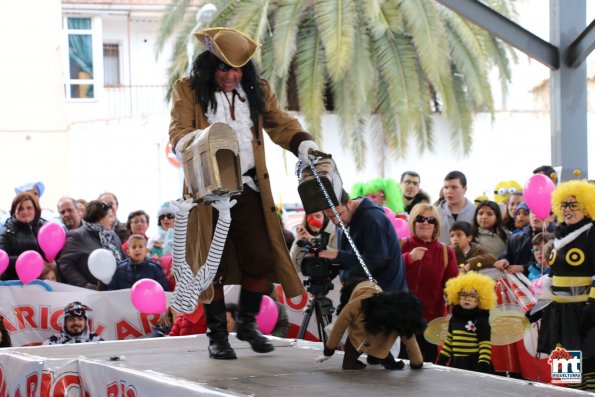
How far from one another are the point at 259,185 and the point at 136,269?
331cm

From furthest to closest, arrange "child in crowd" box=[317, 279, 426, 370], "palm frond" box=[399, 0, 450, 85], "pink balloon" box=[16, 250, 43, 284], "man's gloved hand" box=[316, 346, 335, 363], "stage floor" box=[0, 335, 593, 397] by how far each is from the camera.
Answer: "palm frond" box=[399, 0, 450, 85], "pink balloon" box=[16, 250, 43, 284], "man's gloved hand" box=[316, 346, 335, 363], "child in crowd" box=[317, 279, 426, 370], "stage floor" box=[0, 335, 593, 397]

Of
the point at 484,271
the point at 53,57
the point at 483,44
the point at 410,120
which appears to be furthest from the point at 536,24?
the point at 484,271

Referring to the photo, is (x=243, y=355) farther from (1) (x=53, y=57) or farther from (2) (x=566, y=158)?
(1) (x=53, y=57)

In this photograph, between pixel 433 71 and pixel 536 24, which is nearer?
pixel 433 71

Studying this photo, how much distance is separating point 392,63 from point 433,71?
0.62 m

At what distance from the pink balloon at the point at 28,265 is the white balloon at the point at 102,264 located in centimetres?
38

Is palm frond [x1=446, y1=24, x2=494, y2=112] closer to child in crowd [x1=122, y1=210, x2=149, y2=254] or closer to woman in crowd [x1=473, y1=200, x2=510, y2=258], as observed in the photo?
child in crowd [x1=122, y1=210, x2=149, y2=254]

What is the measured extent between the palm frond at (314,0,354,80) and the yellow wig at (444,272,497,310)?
7029 mm

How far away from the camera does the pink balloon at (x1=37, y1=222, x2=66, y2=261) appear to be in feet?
27.4

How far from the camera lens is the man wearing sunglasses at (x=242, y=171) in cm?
525

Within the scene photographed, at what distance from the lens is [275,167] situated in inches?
626

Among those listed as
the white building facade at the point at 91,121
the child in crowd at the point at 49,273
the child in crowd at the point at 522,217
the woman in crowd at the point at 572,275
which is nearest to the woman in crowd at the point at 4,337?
the child in crowd at the point at 49,273

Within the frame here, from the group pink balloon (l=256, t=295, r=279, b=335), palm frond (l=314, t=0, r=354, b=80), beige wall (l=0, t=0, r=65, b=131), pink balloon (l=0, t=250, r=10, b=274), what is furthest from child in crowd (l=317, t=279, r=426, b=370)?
beige wall (l=0, t=0, r=65, b=131)

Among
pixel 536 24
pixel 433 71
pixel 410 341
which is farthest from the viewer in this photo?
pixel 536 24
